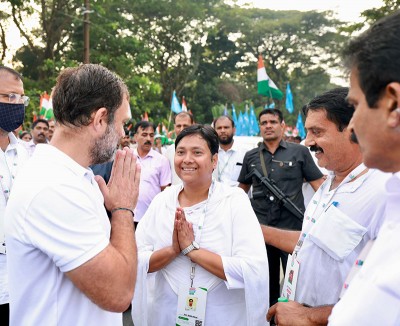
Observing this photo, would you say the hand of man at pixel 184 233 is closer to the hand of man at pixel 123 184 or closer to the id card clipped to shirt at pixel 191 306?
the id card clipped to shirt at pixel 191 306

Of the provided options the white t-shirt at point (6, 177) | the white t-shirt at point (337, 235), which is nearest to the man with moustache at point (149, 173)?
the white t-shirt at point (6, 177)

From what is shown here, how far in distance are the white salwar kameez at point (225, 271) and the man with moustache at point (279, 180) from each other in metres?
1.98

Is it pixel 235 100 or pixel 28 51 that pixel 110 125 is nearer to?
pixel 28 51

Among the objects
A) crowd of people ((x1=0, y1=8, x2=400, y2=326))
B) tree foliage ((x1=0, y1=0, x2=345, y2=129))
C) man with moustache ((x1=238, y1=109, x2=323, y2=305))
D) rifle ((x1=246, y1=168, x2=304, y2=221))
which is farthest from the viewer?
tree foliage ((x1=0, y1=0, x2=345, y2=129))

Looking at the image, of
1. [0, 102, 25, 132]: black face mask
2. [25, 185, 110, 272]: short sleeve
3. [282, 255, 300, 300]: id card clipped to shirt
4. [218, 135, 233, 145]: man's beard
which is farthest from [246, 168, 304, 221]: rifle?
[25, 185, 110, 272]: short sleeve

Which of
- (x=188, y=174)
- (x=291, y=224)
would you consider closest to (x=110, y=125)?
(x=188, y=174)

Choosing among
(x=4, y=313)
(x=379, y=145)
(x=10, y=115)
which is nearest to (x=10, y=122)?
(x=10, y=115)

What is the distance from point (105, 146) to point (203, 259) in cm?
96

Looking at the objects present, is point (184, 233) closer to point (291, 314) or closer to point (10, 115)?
point (291, 314)

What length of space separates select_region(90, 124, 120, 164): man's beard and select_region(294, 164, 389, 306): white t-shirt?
0.92 m

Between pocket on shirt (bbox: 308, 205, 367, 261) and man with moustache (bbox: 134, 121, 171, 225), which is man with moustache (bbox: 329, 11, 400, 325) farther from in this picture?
man with moustache (bbox: 134, 121, 171, 225)

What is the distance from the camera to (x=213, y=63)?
3188cm

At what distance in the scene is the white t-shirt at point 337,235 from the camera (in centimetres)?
175

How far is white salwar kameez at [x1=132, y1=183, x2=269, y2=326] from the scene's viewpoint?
7.82ft
